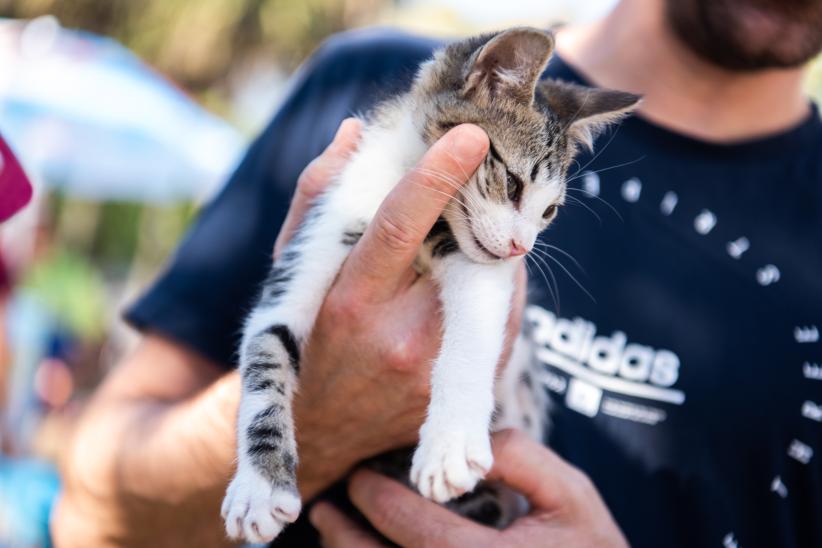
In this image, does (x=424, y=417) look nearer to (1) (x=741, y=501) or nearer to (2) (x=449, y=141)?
(2) (x=449, y=141)

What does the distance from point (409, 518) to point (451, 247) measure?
1.90 feet

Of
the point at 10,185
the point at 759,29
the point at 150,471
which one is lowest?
the point at 150,471

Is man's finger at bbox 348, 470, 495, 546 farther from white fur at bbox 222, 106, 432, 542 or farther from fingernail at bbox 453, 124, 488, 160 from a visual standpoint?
fingernail at bbox 453, 124, 488, 160

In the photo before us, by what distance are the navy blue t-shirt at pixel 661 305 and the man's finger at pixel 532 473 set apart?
0.36 m

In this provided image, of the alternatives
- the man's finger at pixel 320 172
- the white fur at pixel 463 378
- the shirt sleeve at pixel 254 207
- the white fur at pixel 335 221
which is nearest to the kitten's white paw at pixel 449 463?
the white fur at pixel 463 378

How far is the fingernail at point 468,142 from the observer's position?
4.50 ft

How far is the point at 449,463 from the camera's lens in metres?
1.31

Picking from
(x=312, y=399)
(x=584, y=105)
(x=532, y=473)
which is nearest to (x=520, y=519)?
(x=532, y=473)

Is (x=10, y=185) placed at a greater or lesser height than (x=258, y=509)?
greater

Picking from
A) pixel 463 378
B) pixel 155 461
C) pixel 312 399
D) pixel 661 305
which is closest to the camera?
pixel 463 378

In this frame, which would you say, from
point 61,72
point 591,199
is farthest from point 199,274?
point 61,72

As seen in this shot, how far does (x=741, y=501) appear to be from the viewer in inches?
77.0

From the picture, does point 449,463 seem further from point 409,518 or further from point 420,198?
point 420,198

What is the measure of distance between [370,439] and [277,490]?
31 cm
